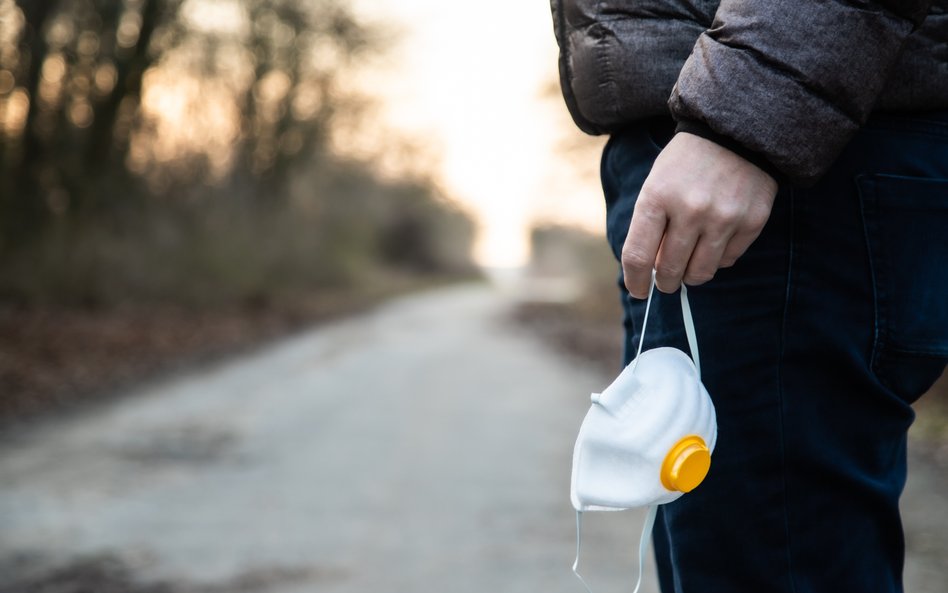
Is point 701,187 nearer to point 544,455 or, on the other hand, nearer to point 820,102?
point 820,102

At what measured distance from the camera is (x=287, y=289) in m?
20.0

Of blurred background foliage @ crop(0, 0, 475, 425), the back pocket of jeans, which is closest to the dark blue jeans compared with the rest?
the back pocket of jeans

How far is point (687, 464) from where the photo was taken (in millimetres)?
982

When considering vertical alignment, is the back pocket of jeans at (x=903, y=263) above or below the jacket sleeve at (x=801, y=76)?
below

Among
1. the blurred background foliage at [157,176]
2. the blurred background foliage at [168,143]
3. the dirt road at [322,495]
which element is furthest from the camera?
the blurred background foliage at [168,143]

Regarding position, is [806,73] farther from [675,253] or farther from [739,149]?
[675,253]

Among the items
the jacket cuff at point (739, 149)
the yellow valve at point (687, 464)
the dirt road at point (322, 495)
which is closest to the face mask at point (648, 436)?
the yellow valve at point (687, 464)

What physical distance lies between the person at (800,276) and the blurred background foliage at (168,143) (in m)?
10.2

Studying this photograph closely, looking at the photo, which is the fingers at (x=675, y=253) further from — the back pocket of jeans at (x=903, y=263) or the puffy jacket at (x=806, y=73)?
the back pocket of jeans at (x=903, y=263)

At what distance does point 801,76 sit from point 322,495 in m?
3.88

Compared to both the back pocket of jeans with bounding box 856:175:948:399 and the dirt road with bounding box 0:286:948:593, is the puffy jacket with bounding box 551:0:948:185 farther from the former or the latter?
the dirt road with bounding box 0:286:948:593

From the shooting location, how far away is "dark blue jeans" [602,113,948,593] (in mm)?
1023

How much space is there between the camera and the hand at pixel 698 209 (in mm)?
966

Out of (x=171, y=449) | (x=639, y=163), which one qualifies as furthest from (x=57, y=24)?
(x=639, y=163)
